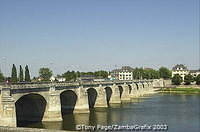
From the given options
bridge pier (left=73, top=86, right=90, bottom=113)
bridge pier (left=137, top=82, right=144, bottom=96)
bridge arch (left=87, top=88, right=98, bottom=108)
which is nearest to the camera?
bridge pier (left=73, top=86, right=90, bottom=113)

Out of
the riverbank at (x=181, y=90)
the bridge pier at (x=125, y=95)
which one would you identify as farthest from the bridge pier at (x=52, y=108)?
the riverbank at (x=181, y=90)

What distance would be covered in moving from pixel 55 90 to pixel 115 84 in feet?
153

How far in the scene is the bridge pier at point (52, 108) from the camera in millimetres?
62844

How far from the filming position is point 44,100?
62.8 m

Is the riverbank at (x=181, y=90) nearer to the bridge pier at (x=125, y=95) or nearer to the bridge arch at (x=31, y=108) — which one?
the bridge pier at (x=125, y=95)

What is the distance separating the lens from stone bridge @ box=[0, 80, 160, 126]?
48719 mm

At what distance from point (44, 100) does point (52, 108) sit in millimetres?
2135

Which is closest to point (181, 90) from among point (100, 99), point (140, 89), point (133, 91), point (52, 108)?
point (140, 89)

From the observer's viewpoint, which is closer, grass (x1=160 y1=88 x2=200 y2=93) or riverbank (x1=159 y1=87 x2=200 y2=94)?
riverbank (x1=159 y1=87 x2=200 y2=94)

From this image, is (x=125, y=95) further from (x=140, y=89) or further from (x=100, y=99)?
(x=100, y=99)

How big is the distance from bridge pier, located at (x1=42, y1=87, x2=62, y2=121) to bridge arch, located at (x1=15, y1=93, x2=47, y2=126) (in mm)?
935

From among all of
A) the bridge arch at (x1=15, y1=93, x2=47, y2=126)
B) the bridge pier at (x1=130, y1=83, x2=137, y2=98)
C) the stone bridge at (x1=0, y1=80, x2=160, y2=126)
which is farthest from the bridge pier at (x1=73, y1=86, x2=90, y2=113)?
the bridge pier at (x1=130, y1=83, x2=137, y2=98)

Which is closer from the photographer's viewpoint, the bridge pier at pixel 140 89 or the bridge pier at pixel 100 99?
the bridge pier at pixel 100 99

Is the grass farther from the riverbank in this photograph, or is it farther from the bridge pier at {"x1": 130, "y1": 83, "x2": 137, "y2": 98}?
the bridge pier at {"x1": 130, "y1": 83, "x2": 137, "y2": 98}
